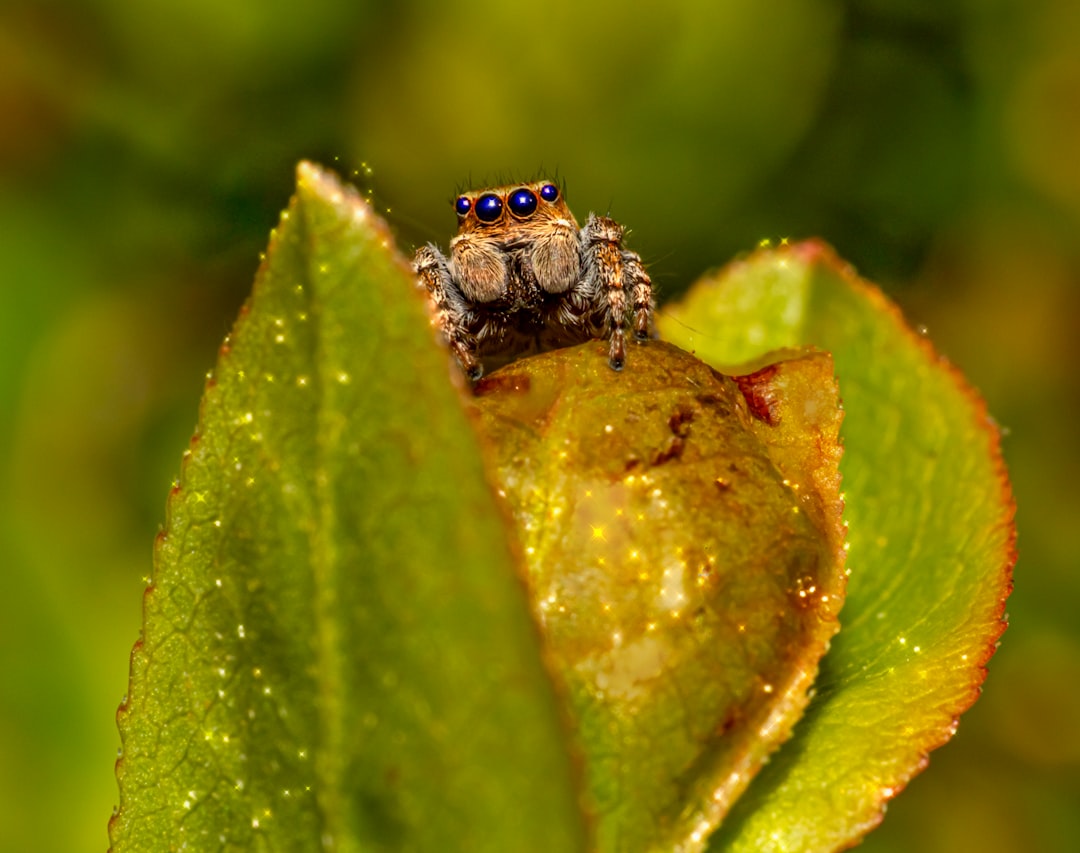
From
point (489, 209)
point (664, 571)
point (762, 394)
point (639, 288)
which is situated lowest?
point (664, 571)

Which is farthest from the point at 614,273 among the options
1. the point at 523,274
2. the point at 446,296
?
the point at 446,296

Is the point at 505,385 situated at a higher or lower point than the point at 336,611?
higher

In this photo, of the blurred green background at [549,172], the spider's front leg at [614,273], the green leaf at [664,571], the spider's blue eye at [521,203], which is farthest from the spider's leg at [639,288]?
the blurred green background at [549,172]

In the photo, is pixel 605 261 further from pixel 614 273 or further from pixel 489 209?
pixel 489 209

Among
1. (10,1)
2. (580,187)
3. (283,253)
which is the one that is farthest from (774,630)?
(10,1)

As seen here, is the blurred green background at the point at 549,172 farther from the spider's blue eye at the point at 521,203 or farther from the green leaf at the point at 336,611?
the green leaf at the point at 336,611

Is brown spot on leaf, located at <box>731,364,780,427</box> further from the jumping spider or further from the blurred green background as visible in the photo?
the blurred green background
